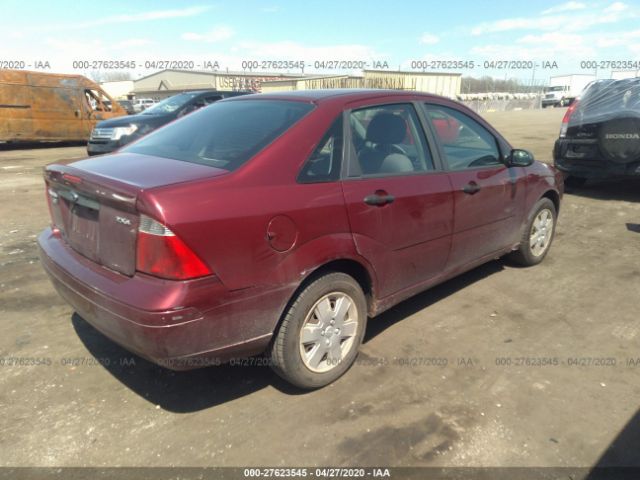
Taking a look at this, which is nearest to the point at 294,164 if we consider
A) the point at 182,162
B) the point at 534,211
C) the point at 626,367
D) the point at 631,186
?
the point at 182,162

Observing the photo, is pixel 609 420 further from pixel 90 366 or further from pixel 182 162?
pixel 90 366

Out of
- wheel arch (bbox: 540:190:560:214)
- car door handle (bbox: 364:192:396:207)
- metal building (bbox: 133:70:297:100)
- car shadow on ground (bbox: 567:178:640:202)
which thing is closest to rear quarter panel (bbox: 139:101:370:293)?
car door handle (bbox: 364:192:396:207)

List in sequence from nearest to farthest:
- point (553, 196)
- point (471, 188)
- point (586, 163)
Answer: point (471, 188), point (553, 196), point (586, 163)

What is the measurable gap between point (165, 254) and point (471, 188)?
7.77 ft

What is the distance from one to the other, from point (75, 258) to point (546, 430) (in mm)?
2726

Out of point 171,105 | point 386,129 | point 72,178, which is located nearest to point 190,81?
point 171,105

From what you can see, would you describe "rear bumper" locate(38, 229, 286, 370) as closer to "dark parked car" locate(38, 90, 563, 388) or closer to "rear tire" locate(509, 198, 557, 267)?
"dark parked car" locate(38, 90, 563, 388)

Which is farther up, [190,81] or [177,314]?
[190,81]

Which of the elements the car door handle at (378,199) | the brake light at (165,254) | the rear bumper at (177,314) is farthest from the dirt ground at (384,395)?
the car door handle at (378,199)

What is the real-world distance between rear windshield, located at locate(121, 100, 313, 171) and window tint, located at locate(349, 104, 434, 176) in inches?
14.9

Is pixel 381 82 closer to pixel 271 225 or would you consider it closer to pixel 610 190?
pixel 610 190

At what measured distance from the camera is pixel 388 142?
324 centimetres

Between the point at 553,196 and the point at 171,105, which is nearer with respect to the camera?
the point at 553,196

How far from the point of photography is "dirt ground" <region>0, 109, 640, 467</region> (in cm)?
244
